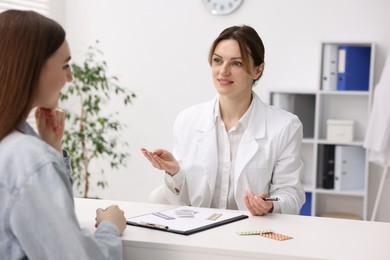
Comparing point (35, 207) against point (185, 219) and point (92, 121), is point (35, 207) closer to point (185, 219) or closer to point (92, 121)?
point (185, 219)

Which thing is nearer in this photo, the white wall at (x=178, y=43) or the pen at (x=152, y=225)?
the pen at (x=152, y=225)

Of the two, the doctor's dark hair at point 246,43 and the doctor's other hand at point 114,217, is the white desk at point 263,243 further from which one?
the doctor's dark hair at point 246,43

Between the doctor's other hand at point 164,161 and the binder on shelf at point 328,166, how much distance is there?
2.27 metres

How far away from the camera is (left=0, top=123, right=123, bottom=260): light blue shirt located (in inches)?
59.4

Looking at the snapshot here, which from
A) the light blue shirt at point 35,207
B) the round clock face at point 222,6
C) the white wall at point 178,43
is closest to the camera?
the light blue shirt at point 35,207

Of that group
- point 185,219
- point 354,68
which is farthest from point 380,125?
point 185,219

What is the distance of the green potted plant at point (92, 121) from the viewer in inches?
198

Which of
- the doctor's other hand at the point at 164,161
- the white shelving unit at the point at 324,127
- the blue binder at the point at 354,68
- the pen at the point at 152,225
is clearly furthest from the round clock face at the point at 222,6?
the pen at the point at 152,225

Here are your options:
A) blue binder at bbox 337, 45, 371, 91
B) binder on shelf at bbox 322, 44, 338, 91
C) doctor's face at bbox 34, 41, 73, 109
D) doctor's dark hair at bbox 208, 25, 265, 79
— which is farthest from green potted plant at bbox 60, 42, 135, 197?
doctor's face at bbox 34, 41, 73, 109

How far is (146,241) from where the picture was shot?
1988mm

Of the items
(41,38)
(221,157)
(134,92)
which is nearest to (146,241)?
(41,38)

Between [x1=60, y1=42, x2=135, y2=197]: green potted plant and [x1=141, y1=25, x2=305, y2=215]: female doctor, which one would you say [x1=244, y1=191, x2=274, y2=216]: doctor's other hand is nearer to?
[x1=141, y1=25, x2=305, y2=215]: female doctor

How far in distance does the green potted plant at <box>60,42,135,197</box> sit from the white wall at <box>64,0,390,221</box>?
0.32ft

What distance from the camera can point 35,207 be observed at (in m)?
1.51
